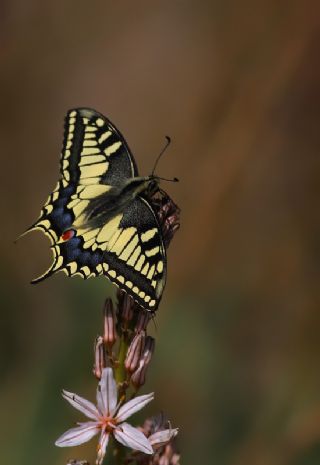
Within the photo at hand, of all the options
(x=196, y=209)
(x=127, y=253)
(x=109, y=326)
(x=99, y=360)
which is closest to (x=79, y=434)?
(x=99, y=360)

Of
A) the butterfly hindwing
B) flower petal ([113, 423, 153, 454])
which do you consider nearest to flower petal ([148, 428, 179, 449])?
flower petal ([113, 423, 153, 454])

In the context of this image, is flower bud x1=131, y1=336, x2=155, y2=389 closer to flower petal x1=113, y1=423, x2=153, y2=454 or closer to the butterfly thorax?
flower petal x1=113, y1=423, x2=153, y2=454

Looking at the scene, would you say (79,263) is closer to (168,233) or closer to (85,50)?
(168,233)

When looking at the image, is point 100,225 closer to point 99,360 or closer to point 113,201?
point 113,201

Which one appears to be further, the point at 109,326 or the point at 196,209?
the point at 196,209

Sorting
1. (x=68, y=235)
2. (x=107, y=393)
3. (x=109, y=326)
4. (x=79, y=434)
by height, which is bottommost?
(x=79, y=434)

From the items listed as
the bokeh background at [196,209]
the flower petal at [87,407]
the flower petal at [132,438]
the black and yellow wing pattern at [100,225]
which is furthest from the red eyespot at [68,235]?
the bokeh background at [196,209]
